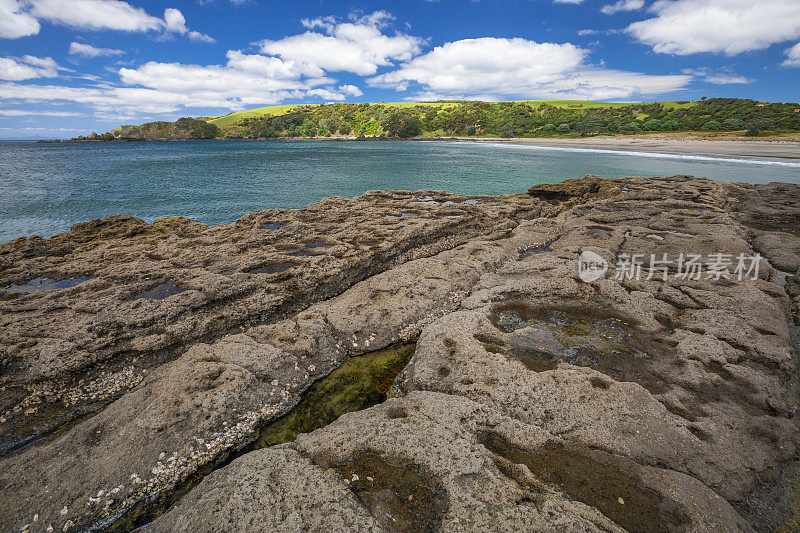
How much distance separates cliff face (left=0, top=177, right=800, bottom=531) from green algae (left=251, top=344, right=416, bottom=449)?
0.19 ft

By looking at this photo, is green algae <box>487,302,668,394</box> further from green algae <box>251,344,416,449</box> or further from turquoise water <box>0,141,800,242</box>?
turquoise water <box>0,141,800,242</box>

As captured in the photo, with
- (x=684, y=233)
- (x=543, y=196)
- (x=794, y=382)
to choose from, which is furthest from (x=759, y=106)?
(x=794, y=382)

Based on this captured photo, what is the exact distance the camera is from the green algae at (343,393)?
7229 mm

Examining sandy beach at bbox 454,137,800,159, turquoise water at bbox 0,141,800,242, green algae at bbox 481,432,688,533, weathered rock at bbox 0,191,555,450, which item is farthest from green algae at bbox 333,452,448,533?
sandy beach at bbox 454,137,800,159

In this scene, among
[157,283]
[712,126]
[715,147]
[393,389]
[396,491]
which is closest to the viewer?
[396,491]

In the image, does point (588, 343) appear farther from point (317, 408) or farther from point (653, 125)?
point (653, 125)

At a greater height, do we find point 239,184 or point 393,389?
point 239,184

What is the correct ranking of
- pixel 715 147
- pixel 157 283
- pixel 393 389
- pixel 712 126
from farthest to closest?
pixel 712 126, pixel 715 147, pixel 157 283, pixel 393 389

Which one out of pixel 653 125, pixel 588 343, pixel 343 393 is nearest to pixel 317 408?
pixel 343 393

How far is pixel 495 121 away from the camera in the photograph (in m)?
159

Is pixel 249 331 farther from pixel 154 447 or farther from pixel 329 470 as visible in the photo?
pixel 329 470

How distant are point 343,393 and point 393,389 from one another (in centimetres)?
122

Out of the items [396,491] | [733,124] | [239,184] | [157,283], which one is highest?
[733,124]

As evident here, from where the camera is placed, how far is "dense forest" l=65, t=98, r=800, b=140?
98.2 metres
